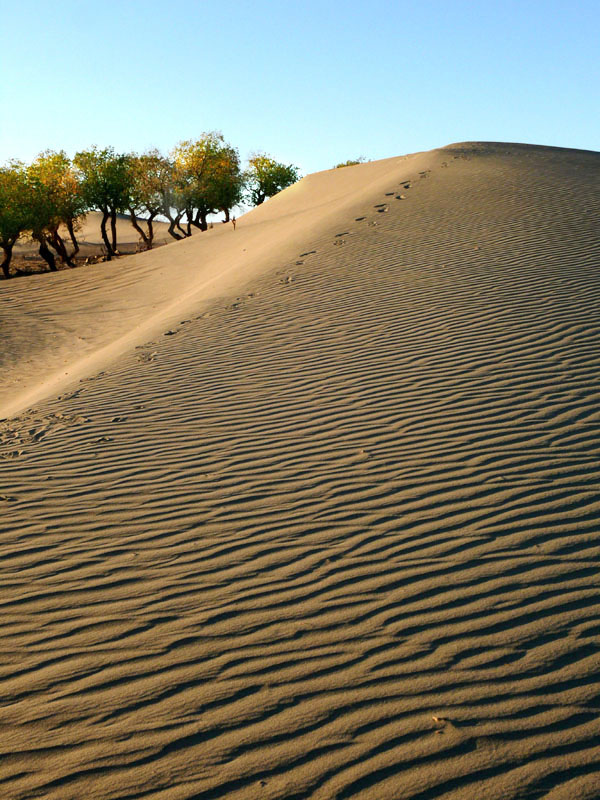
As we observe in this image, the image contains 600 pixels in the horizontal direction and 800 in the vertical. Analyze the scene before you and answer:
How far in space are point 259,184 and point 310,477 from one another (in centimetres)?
4375

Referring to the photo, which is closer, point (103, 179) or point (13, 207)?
point (13, 207)

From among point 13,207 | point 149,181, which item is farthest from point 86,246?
point 13,207

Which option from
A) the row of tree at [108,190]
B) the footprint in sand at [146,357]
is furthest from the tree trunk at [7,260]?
the footprint in sand at [146,357]

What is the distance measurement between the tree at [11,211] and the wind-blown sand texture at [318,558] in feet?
61.6

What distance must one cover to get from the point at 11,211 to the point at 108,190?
272 inches

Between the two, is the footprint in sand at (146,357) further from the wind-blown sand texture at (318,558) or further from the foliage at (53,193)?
the foliage at (53,193)

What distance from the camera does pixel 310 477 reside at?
17.1 ft

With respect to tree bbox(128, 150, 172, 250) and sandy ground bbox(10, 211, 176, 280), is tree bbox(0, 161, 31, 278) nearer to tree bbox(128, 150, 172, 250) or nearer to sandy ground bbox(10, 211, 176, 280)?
sandy ground bbox(10, 211, 176, 280)

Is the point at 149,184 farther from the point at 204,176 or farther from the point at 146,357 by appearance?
the point at 146,357

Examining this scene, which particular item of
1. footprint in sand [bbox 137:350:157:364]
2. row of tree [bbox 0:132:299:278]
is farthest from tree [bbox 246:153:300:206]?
footprint in sand [bbox 137:350:157:364]

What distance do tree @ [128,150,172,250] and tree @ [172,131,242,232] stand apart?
33.3 inches

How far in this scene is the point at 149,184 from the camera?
35219 mm

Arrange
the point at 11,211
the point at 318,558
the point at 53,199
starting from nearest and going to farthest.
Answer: the point at 318,558
the point at 11,211
the point at 53,199

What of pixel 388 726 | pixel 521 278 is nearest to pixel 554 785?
pixel 388 726
